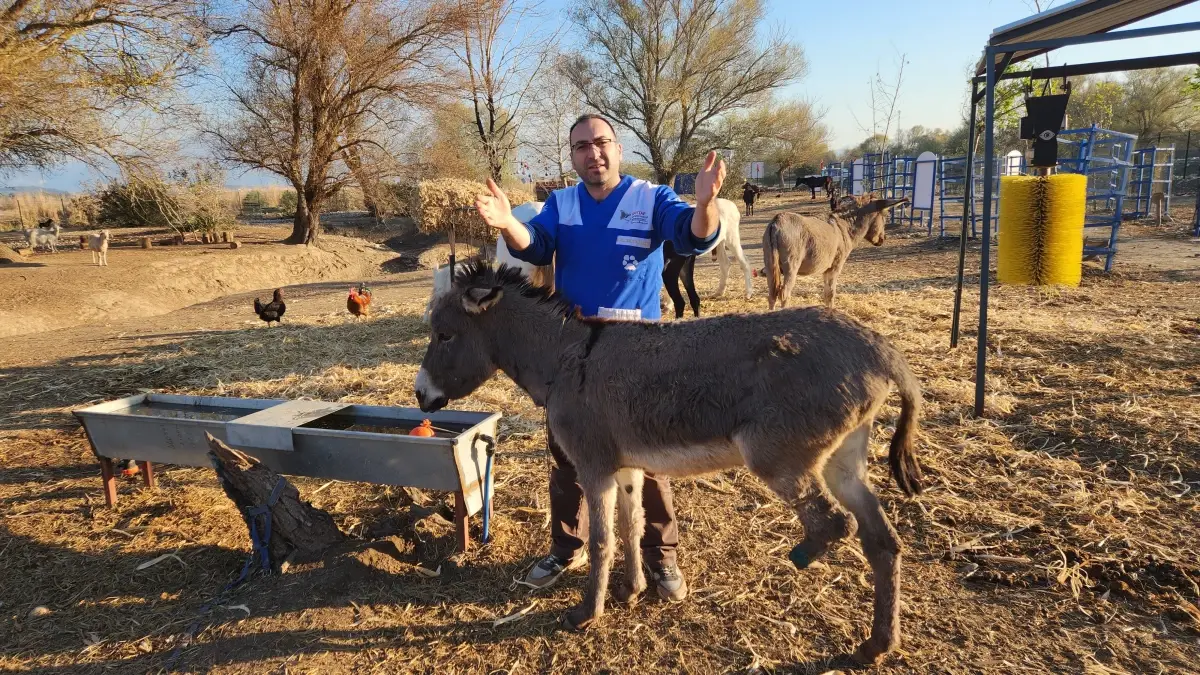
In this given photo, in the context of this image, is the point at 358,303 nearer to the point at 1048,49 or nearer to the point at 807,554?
the point at 807,554

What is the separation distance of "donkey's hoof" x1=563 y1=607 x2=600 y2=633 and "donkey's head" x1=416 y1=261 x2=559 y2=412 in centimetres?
140

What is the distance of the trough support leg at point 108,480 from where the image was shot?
15.3 ft

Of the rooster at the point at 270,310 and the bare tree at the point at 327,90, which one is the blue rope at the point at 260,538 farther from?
the bare tree at the point at 327,90

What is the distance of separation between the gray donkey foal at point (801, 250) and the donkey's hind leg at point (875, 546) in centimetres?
672

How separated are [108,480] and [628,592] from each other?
4.26 metres

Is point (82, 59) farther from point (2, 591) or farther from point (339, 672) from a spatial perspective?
point (339, 672)

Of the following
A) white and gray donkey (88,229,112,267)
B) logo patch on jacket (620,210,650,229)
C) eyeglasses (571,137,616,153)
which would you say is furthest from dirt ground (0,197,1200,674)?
white and gray donkey (88,229,112,267)

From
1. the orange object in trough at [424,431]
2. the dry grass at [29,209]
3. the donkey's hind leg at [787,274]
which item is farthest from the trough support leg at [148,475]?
the dry grass at [29,209]

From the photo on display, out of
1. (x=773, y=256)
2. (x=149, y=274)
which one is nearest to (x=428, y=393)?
(x=773, y=256)

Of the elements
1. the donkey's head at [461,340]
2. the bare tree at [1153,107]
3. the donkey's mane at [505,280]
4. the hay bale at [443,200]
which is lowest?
the donkey's head at [461,340]

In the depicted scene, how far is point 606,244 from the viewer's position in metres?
3.35

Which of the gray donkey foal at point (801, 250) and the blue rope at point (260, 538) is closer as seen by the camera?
the blue rope at point (260, 538)

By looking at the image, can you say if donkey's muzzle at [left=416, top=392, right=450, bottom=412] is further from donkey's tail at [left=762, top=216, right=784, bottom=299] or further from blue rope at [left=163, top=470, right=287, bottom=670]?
donkey's tail at [left=762, top=216, right=784, bottom=299]

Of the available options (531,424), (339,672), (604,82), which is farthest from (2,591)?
(604,82)
